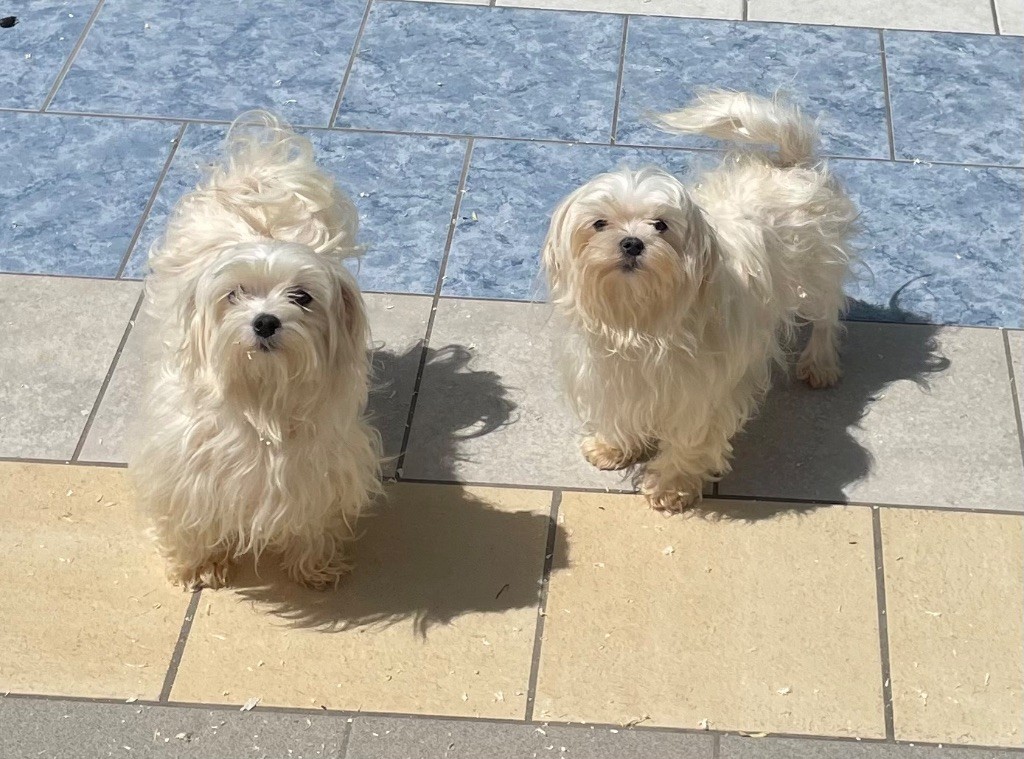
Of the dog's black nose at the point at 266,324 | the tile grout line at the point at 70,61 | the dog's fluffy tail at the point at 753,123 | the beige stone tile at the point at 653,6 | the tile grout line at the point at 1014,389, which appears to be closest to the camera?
the dog's black nose at the point at 266,324

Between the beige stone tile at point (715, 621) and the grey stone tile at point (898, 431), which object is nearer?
the beige stone tile at point (715, 621)

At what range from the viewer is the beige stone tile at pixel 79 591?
3.75 meters

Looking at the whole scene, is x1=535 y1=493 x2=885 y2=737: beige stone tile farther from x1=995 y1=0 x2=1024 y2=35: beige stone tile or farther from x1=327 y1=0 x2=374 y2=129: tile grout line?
x1=995 y1=0 x2=1024 y2=35: beige stone tile

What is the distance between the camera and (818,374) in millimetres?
4566

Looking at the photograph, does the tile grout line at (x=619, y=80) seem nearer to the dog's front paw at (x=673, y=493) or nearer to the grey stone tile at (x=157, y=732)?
the dog's front paw at (x=673, y=493)

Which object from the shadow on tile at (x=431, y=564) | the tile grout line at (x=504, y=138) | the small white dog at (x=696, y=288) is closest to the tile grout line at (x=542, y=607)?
the shadow on tile at (x=431, y=564)

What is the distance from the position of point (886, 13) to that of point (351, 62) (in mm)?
2713

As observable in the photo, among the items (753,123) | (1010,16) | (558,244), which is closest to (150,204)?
(558,244)

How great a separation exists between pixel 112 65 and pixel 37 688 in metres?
3.42

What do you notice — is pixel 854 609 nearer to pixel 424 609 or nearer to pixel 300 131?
pixel 424 609

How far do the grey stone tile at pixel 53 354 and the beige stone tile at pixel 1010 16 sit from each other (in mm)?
4387

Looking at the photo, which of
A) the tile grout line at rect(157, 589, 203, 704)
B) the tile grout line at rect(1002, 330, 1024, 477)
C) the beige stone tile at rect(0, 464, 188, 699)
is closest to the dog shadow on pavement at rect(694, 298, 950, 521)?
the tile grout line at rect(1002, 330, 1024, 477)

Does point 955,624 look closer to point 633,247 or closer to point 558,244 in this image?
point 633,247

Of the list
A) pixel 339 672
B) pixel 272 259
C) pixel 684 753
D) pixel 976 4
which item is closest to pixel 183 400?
pixel 272 259
